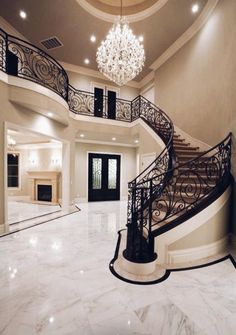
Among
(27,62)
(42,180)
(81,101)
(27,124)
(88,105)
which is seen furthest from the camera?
(42,180)

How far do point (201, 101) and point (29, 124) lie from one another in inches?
202

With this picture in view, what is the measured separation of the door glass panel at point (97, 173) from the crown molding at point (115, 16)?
563 cm

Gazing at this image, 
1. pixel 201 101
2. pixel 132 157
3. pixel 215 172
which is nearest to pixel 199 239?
pixel 215 172

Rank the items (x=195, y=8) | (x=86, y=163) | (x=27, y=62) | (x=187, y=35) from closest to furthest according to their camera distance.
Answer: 1. (x=27, y=62)
2. (x=195, y=8)
3. (x=187, y=35)
4. (x=86, y=163)

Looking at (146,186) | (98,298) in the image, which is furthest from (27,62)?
(98,298)

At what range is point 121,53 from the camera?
396 centimetres

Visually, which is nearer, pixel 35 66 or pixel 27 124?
pixel 27 124

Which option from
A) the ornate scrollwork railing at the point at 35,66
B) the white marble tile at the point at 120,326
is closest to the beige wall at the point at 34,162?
the ornate scrollwork railing at the point at 35,66

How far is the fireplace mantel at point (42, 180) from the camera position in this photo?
341 inches

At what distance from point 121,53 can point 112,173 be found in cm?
623

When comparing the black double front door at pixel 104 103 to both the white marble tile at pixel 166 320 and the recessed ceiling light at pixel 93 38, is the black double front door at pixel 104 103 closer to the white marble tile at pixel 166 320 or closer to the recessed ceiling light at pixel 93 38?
the recessed ceiling light at pixel 93 38

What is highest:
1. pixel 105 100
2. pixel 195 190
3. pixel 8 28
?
pixel 8 28

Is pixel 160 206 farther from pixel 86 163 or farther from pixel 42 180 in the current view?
pixel 42 180

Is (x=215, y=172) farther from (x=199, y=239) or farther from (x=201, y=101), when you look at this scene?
(x=201, y=101)
